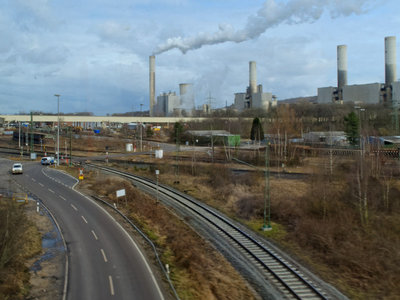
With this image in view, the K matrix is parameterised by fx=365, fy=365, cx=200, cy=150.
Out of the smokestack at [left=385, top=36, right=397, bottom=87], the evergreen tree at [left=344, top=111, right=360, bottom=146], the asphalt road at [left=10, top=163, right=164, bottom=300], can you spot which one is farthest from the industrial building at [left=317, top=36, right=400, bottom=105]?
the asphalt road at [left=10, top=163, right=164, bottom=300]

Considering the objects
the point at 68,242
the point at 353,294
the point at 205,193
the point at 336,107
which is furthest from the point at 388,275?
the point at 336,107

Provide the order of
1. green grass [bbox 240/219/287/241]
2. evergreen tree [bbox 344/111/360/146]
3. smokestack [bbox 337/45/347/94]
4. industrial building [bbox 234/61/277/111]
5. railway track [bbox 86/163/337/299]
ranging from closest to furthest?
railway track [bbox 86/163/337/299], green grass [bbox 240/219/287/241], evergreen tree [bbox 344/111/360/146], smokestack [bbox 337/45/347/94], industrial building [bbox 234/61/277/111]

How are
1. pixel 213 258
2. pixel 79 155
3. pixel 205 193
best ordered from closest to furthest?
pixel 213 258 < pixel 205 193 < pixel 79 155

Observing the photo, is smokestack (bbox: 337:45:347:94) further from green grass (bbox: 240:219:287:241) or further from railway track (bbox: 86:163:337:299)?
green grass (bbox: 240:219:287:241)

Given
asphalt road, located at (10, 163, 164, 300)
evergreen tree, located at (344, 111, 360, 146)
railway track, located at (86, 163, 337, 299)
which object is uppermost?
evergreen tree, located at (344, 111, 360, 146)

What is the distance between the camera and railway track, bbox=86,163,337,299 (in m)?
12.5

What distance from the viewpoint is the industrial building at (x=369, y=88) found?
285ft

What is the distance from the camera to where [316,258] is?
15938 mm

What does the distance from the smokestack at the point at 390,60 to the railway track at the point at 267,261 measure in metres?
79.6

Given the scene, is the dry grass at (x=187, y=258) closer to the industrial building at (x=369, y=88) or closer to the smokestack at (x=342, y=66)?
the industrial building at (x=369, y=88)

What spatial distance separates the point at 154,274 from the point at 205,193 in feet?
56.1

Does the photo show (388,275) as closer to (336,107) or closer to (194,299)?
(194,299)

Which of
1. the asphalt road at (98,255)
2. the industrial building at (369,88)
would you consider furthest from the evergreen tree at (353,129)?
the industrial building at (369,88)

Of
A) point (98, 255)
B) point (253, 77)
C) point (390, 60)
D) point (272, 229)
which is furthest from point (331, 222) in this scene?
point (253, 77)
